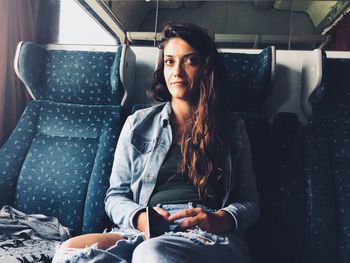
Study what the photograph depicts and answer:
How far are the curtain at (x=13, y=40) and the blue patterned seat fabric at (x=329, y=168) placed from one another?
1687mm

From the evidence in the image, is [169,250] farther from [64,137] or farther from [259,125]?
[64,137]

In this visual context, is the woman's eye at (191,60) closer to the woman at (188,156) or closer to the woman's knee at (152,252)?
the woman at (188,156)

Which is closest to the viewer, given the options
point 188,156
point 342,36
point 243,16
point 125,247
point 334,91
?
point 125,247

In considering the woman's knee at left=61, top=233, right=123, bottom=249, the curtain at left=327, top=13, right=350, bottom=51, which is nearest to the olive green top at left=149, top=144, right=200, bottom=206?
the woman's knee at left=61, top=233, right=123, bottom=249

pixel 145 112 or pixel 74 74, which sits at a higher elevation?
pixel 74 74

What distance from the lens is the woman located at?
A: 111cm

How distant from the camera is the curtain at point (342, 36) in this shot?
129 inches

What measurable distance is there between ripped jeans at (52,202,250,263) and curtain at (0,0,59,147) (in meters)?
1.29

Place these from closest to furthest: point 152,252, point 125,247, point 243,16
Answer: point 152,252 < point 125,247 < point 243,16

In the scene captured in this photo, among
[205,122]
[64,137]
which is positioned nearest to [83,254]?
[205,122]

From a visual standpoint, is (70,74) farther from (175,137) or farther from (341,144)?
(341,144)

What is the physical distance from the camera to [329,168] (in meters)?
1.39

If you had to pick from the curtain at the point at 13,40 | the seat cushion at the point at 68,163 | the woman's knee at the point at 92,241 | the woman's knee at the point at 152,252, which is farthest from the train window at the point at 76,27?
the woman's knee at the point at 152,252

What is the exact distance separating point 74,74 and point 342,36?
2982 millimetres
